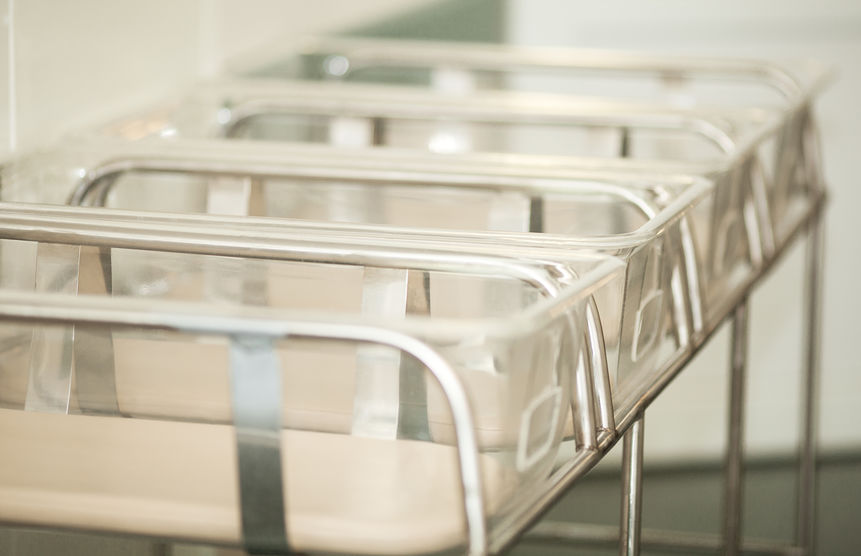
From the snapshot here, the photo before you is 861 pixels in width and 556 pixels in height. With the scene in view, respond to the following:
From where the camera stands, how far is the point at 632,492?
34.2 inches

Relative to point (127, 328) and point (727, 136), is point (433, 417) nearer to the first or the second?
point (127, 328)

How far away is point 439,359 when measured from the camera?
1.69ft

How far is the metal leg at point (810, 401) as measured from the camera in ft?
5.18

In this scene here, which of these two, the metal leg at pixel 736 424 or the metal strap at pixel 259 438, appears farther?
the metal leg at pixel 736 424

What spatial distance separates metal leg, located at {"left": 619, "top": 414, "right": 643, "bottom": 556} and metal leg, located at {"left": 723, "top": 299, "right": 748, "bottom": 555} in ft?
1.62

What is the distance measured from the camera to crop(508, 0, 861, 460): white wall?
2.29 m

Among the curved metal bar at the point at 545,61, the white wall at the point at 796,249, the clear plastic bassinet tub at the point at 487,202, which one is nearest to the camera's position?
the clear plastic bassinet tub at the point at 487,202

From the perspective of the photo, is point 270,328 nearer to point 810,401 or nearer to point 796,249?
point 810,401

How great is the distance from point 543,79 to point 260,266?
1.72 meters

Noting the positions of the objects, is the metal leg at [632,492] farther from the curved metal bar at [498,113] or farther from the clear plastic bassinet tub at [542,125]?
the curved metal bar at [498,113]

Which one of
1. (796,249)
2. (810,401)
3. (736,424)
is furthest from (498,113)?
(796,249)

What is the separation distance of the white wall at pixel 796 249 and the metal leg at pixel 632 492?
4.63 ft

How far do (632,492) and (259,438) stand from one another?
1.35 feet

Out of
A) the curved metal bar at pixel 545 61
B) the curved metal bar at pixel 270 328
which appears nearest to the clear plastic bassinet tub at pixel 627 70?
the curved metal bar at pixel 545 61
